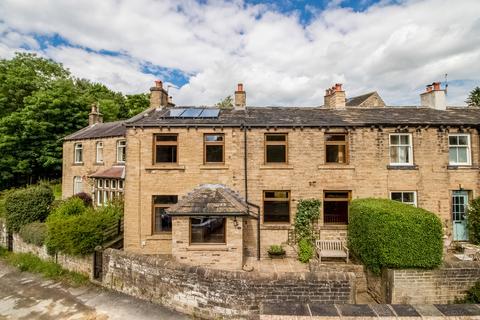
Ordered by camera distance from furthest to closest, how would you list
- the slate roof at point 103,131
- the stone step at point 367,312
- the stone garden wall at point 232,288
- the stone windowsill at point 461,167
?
the slate roof at point 103,131
the stone windowsill at point 461,167
the stone garden wall at point 232,288
the stone step at point 367,312

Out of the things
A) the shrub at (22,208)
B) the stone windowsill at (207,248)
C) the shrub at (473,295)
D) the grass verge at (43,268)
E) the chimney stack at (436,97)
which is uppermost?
the chimney stack at (436,97)

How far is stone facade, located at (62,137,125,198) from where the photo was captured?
19.5 m

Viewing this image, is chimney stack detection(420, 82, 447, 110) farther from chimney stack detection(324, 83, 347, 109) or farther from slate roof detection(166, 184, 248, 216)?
slate roof detection(166, 184, 248, 216)

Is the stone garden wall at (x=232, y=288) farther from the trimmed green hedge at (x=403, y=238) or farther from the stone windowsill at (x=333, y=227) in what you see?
the stone windowsill at (x=333, y=227)

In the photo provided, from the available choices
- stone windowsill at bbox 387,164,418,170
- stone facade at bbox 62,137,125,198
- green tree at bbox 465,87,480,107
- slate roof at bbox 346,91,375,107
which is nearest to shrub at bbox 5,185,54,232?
stone facade at bbox 62,137,125,198

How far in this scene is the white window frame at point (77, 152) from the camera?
21906 millimetres

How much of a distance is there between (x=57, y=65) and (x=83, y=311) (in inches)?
1721

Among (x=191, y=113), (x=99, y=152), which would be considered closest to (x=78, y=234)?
(x=191, y=113)

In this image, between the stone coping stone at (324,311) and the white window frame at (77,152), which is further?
the white window frame at (77,152)

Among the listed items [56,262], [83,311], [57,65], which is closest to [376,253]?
[83,311]

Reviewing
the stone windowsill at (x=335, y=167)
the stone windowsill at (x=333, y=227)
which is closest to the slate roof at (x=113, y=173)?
the stone windowsill at (x=335, y=167)

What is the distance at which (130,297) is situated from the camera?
9148 millimetres

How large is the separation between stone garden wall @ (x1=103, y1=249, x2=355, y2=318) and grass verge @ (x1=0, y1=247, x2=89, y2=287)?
4.22 meters

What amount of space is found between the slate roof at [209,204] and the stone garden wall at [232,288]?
2.17 m
